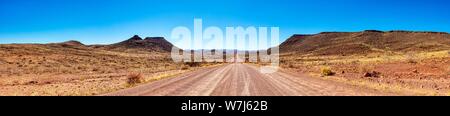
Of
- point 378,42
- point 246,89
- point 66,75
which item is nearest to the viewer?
point 246,89

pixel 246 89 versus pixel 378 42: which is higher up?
pixel 378 42

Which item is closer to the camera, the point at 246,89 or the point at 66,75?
the point at 246,89

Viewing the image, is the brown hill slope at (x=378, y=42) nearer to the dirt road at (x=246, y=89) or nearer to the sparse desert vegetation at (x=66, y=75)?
the sparse desert vegetation at (x=66, y=75)

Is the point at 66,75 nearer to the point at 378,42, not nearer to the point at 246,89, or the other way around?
the point at 246,89

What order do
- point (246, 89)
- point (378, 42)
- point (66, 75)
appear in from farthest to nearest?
1. point (378, 42)
2. point (66, 75)
3. point (246, 89)

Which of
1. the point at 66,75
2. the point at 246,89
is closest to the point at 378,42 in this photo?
the point at 66,75

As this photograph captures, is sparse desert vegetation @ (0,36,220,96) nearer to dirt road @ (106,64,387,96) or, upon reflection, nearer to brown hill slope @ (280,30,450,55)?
dirt road @ (106,64,387,96)

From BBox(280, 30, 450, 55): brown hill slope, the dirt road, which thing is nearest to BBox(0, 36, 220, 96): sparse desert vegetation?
the dirt road
